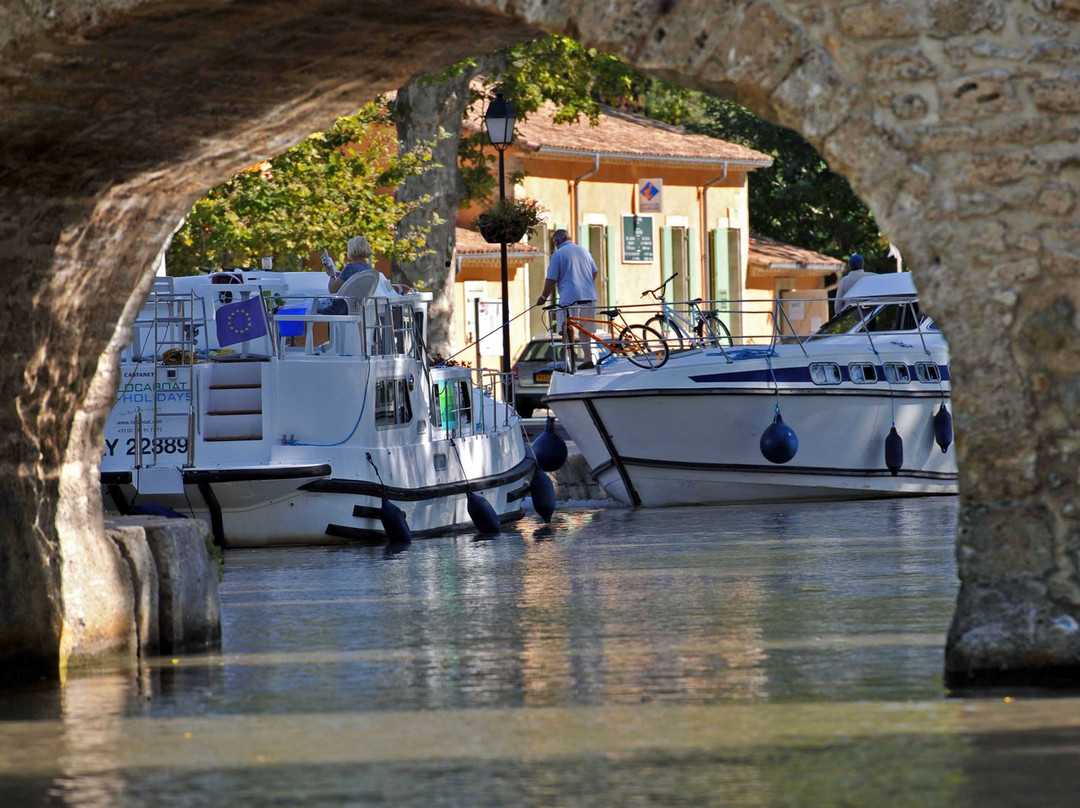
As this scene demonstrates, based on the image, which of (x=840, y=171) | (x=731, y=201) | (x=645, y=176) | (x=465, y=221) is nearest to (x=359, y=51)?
(x=840, y=171)

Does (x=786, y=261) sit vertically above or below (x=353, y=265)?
above

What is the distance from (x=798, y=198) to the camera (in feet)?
159

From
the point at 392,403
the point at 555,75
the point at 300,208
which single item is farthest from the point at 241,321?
the point at 555,75

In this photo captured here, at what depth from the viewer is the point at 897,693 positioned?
7.65 m

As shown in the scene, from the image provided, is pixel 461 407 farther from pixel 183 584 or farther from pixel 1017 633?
pixel 1017 633

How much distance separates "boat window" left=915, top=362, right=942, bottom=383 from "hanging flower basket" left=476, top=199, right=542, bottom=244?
664 cm

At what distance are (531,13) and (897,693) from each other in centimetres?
278

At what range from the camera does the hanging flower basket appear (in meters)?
27.1

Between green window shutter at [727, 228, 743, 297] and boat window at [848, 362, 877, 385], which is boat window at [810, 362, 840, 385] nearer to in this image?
boat window at [848, 362, 877, 385]

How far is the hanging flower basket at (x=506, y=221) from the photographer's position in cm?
2708

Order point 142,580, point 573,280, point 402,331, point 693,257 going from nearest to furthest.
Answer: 1. point 142,580
2. point 402,331
3. point 573,280
4. point 693,257

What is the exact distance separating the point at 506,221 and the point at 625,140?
59.6 ft

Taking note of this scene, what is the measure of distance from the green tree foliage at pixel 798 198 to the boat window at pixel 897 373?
926 inches

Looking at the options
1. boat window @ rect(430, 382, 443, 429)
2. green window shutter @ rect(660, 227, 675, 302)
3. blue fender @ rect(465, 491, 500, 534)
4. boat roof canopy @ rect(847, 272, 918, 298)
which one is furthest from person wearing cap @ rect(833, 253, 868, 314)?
green window shutter @ rect(660, 227, 675, 302)
